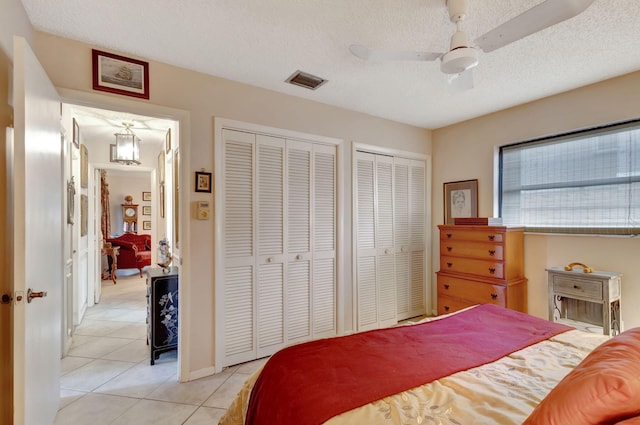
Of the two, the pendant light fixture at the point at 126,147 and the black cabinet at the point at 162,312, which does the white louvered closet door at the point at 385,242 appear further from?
the pendant light fixture at the point at 126,147

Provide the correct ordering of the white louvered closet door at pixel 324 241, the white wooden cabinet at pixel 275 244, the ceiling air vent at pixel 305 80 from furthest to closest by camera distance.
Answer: the white louvered closet door at pixel 324 241 → the white wooden cabinet at pixel 275 244 → the ceiling air vent at pixel 305 80

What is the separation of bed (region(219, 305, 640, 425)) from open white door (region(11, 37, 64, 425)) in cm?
98

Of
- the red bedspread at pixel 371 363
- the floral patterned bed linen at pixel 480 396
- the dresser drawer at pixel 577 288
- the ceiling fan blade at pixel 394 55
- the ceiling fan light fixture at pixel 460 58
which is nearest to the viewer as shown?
the floral patterned bed linen at pixel 480 396

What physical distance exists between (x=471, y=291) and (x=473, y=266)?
0.26m

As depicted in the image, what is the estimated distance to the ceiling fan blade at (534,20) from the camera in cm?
126

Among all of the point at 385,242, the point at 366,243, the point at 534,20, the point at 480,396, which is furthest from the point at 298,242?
the point at 534,20

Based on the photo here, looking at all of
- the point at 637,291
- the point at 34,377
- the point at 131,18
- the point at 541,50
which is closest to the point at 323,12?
the point at 131,18

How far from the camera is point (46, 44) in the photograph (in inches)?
79.1

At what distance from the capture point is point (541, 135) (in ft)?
10.1

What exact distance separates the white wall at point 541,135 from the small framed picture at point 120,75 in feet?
11.3

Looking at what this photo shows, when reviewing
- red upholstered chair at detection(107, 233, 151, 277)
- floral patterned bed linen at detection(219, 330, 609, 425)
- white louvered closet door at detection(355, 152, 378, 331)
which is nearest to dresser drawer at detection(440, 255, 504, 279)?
white louvered closet door at detection(355, 152, 378, 331)

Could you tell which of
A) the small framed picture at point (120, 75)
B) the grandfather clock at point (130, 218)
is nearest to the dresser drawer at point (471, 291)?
the small framed picture at point (120, 75)

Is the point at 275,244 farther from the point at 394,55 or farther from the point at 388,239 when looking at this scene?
the point at 394,55

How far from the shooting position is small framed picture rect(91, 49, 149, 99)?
7.05ft
